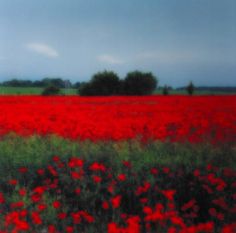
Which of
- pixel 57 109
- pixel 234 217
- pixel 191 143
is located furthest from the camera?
pixel 57 109

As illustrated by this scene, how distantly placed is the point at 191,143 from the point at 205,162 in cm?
91

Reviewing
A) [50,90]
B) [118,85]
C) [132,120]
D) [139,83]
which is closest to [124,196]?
[132,120]

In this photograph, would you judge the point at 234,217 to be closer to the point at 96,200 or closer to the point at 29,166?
the point at 96,200

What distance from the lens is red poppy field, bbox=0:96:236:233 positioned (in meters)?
5.05

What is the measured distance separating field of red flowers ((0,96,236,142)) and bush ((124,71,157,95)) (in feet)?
5.46

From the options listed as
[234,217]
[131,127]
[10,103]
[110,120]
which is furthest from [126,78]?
[234,217]

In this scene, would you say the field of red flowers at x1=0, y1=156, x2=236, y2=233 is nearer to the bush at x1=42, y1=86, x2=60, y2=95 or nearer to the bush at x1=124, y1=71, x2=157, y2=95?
the bush at x1=124, y1=71, x2=157, y2=95

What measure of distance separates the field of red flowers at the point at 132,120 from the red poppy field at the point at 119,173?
0.06 ft

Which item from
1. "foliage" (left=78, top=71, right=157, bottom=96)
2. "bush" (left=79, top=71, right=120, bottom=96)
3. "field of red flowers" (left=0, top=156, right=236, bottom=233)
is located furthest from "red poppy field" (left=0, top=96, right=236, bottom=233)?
"bush" (left=79, top=71, right=120, bottom=96)

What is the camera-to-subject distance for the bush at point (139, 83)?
40.4ft

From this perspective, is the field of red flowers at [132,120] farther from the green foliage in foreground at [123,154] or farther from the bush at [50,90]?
the bush at [50,90]

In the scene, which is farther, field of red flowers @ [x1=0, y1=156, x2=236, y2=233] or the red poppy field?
field of red flowers @ [x1=0, y1=156, x2=236, y2=233]

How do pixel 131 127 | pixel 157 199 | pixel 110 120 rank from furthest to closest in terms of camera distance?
pixel 110 120, pixel 131 127, pixel 157 199

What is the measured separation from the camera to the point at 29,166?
6.21m
